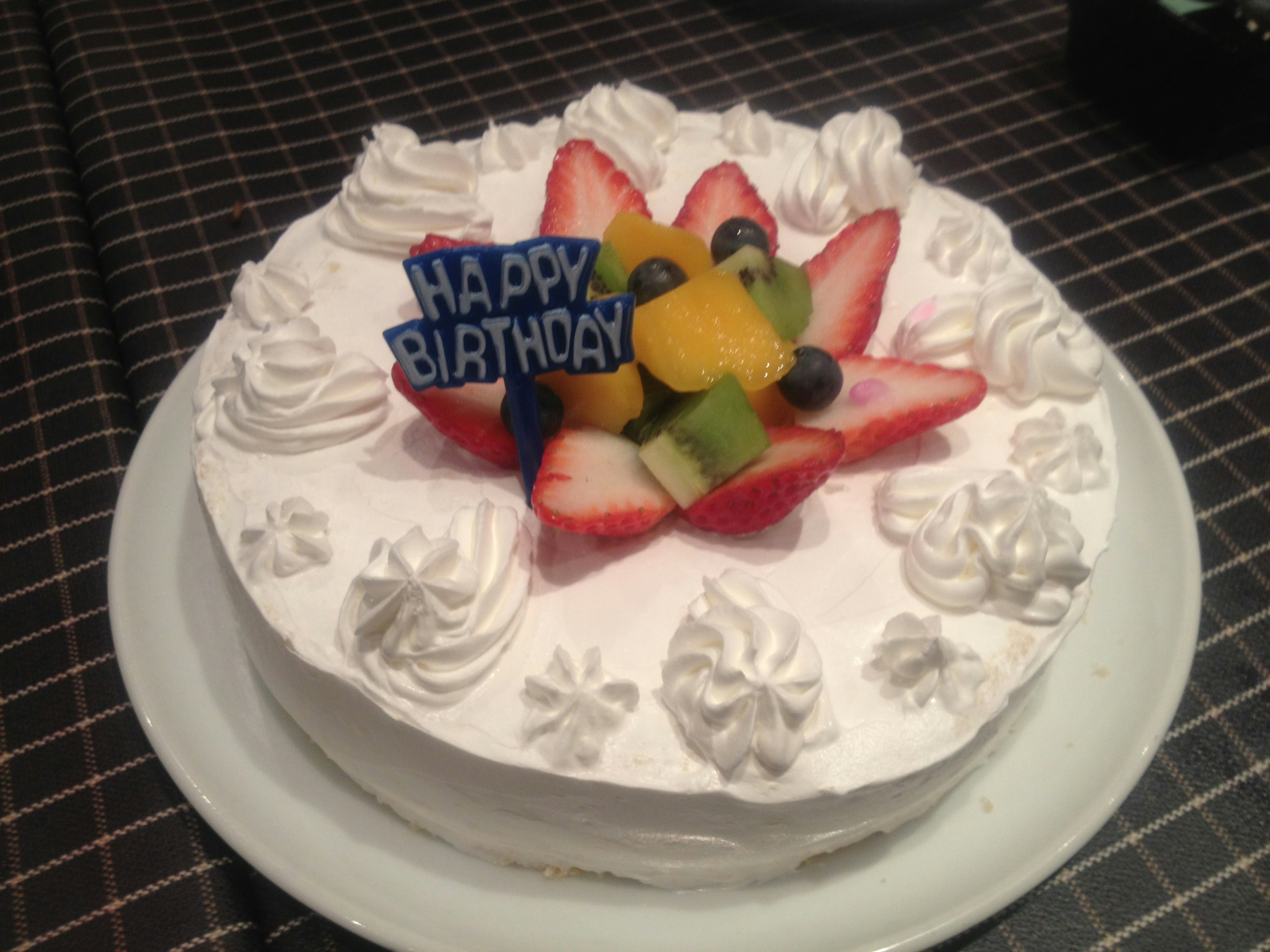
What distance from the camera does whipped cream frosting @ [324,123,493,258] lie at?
6.81 feet

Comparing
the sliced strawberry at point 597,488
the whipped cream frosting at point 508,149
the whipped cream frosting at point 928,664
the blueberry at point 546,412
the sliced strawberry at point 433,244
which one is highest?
the sliced strawberry at point 433,244

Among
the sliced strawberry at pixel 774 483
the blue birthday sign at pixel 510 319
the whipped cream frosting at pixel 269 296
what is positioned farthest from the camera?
the whipped cream frosting at pixel 269 296

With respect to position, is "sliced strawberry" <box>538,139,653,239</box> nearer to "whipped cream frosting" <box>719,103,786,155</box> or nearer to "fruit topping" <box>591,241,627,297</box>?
"fruit topping" <box>591,241,627,297</box>

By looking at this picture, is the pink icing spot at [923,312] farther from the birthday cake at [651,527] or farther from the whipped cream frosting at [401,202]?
the whipped cream frosting at [401,202]

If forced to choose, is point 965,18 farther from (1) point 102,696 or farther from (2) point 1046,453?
(1) point 102,696

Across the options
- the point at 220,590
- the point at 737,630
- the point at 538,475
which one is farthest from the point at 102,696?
the point at 737,630

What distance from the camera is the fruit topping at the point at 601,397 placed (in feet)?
5.25

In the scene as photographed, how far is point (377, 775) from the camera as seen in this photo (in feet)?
5.37

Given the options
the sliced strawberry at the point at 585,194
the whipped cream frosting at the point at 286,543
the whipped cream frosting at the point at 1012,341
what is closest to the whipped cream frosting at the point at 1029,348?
the whipped cream frosting at the point at 1012,341

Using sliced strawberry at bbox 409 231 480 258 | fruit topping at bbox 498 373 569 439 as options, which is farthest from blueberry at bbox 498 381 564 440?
sliced strawberry at bbox 409 231 480 258

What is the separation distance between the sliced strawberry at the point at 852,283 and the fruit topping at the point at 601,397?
16.0 inches

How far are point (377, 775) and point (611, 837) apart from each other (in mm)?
436

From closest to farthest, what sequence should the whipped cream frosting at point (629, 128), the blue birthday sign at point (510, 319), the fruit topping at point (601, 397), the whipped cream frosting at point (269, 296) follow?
the blue birthday sign at point (510, 319), the fruit topping at point (601, 397), the whipped cream frosting at point (269, 296), the whipped cream frosting at point (629, 128)

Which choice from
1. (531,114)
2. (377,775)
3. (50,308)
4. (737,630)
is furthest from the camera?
(531,114)
